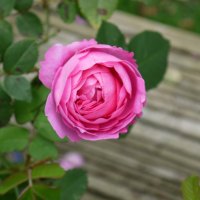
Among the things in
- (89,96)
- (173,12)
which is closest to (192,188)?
(89,96)

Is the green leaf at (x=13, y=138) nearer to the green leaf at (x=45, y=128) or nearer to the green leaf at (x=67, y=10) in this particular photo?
the green leaf at (x=45, y=128)

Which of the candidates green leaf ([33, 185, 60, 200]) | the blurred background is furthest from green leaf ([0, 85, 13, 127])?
the blurred background

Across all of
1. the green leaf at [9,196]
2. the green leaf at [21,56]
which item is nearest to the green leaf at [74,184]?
Result: the green leaf at [9,196]

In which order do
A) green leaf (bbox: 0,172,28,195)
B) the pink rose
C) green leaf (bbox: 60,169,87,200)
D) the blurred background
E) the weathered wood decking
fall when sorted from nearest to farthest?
the pink rose
green leaf (bbox: 0,172,28,195)
green leaf (bbox: 60,169,87,200)
the weathered wood decking
the blurred background

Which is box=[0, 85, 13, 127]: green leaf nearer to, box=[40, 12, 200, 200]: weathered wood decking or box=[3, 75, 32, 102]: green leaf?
box=[3, 75, 32, 102]: green leaf

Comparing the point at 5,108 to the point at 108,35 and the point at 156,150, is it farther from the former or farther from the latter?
the point at 156,150

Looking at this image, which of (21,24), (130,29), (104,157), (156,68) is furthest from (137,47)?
(130,29)
